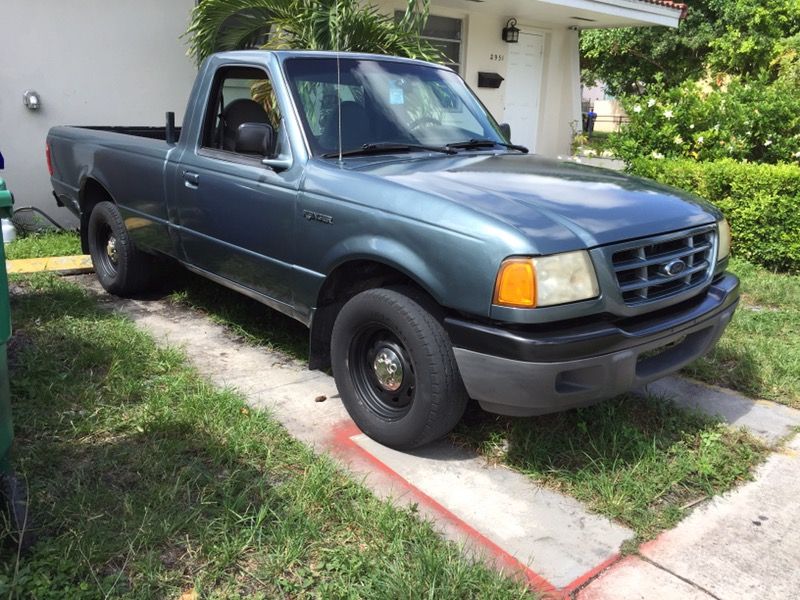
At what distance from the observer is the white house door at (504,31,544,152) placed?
513 inches

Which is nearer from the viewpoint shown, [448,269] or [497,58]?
[448,269]

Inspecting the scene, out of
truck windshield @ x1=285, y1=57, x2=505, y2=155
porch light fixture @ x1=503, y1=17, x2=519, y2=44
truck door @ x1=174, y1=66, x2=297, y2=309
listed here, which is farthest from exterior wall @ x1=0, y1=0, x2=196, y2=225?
porch light fixture @ x1=503, y1=17, x2=519, y2=44

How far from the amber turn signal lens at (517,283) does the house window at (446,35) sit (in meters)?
9.47

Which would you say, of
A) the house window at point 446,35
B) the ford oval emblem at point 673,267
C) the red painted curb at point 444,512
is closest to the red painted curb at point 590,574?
the red painted curb at point 444,512

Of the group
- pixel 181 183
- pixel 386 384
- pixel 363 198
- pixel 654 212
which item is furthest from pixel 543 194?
pixel 181 183

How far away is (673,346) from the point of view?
328 centimetres

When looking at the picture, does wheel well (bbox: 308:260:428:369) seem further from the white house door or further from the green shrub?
the white house door

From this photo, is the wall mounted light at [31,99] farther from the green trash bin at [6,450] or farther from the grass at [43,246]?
the green trash bin at [6,450]

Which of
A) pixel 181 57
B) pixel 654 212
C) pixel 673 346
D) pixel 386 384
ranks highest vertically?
pixel 181 57

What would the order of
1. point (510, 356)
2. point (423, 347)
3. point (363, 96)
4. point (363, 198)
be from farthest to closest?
point (363, 96) < point (363, 198) < point (423, 347) < point (510, 356)

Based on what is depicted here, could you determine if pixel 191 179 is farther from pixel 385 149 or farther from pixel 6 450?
pixel 6 450

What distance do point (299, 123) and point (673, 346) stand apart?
2.15 meters

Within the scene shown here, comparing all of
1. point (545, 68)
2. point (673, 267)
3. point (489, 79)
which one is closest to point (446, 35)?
point (489, 79)

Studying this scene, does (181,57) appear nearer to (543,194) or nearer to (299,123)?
(299,123)
